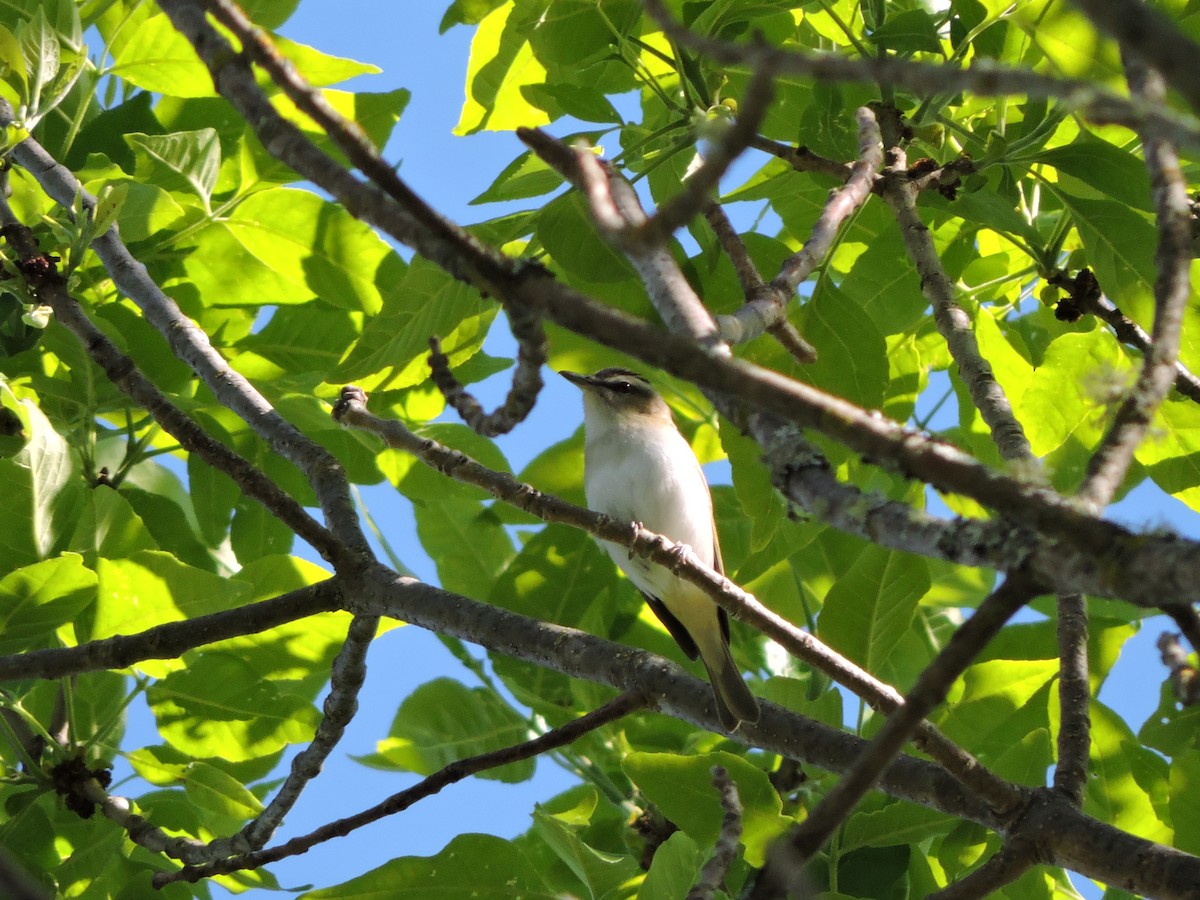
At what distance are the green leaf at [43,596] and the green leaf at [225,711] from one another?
1.13 feet

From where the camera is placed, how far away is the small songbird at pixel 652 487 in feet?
14.4

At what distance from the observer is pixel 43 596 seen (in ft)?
8.59

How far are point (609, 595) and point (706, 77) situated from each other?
1.51 m

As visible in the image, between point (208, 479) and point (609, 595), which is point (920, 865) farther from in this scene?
point (208, 479)

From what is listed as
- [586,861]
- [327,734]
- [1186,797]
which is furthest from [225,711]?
[1186,797]

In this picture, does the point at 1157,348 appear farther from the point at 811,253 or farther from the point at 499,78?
the point at 499,78

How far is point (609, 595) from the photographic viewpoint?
143 inches

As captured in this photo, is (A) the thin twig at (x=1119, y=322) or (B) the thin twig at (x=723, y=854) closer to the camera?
(B) the thin twig at (x=723, y=854)

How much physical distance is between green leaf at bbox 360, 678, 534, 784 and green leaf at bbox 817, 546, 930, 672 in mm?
1215

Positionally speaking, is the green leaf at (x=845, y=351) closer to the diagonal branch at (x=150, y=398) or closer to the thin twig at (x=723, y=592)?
the thin twig at (x=723, y=592)

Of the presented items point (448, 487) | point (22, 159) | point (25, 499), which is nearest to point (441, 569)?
point (448, 487)

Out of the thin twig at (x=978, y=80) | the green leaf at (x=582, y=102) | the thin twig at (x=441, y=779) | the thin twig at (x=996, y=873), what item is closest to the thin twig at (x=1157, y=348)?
the thin twig at (x=978, y=80)

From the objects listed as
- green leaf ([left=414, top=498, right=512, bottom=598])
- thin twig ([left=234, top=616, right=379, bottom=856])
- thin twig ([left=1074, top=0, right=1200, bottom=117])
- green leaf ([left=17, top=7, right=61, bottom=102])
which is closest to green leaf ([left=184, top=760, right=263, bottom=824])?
thin twig ([left=234, top=616, right=379, bottom=856])

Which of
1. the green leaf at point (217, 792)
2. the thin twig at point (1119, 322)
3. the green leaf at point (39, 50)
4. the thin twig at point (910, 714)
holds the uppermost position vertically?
the thin twig at point (1119, 322)
